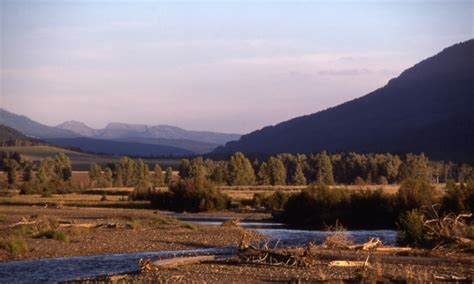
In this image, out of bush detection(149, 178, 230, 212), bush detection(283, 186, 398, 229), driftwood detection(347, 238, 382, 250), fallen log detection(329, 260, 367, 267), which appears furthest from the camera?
bush detection(149, 178, 230, 212)

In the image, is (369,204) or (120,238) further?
(369,204)

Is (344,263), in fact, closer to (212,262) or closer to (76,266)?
(212,262)

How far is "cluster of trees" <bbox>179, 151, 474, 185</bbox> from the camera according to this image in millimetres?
125500

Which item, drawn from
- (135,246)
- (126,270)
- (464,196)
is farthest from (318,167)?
(126,270)

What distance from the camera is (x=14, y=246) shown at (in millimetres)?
38406

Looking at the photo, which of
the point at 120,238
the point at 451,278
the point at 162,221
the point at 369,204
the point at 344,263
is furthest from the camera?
the point at 369,204

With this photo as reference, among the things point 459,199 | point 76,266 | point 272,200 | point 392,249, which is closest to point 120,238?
point 76,266

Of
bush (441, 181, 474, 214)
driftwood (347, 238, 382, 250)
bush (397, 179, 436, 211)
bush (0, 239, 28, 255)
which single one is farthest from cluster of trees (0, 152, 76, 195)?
driftwood (347, 238, 382, 250)

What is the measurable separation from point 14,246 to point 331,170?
97.7 m

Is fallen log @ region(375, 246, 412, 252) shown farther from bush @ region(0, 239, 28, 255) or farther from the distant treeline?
the distant treeline

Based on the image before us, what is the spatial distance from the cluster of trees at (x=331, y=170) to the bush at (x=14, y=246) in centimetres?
8214

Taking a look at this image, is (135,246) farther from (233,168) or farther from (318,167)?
(318,167)

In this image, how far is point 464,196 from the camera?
5497 cm

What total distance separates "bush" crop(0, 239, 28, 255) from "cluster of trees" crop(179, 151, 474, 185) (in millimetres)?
82142
